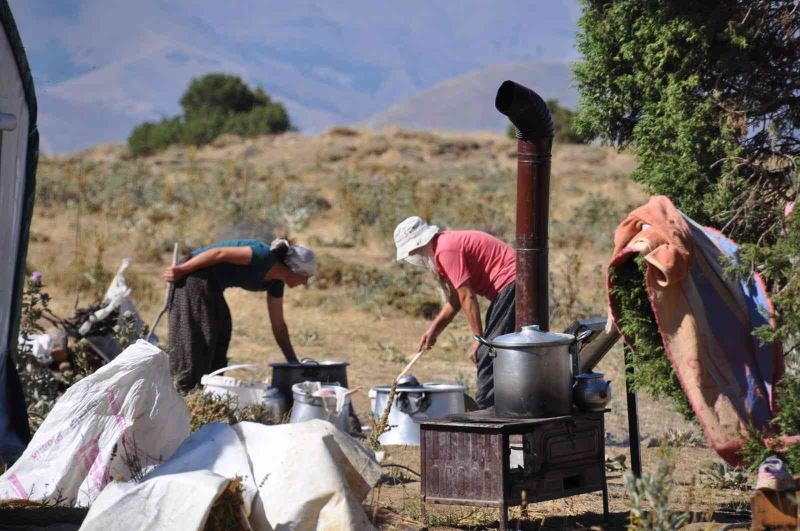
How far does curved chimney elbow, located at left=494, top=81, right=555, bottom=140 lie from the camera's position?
18.8 feet

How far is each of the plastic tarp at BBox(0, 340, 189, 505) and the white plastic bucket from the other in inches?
83.5

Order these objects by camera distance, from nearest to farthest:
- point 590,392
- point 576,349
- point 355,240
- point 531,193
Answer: point 590,392 < point 576,349 < point 531,193 < point 355,240

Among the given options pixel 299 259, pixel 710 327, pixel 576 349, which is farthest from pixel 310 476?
pixel 299 259

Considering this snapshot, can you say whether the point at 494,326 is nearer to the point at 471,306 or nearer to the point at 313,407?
the point at 471,306

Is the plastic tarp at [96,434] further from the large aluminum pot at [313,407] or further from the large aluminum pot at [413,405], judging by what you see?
the large aluminum pot at [413,405]

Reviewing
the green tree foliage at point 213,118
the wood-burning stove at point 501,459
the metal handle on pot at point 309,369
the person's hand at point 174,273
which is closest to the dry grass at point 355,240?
the wood-burning stove at point 501,459

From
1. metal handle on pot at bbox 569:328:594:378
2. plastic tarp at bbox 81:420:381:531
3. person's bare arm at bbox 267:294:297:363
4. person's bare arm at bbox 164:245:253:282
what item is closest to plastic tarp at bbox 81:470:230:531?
plastic tarp at bbox 81:420:381:531

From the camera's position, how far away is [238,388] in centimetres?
805

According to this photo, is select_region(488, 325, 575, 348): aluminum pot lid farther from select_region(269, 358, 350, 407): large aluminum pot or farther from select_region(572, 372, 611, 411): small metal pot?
select_region(269, 358, 350, 407): large aluminum pot

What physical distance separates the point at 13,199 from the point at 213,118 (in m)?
42.0

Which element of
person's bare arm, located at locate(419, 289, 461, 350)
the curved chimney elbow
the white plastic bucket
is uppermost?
the curved chimney elbow

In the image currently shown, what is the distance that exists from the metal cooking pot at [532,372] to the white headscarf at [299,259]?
3.24m

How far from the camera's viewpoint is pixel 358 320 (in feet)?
44.9

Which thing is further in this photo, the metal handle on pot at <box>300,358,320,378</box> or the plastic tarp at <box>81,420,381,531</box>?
the metal handle on pot at <box>300,358,320,378</box>
